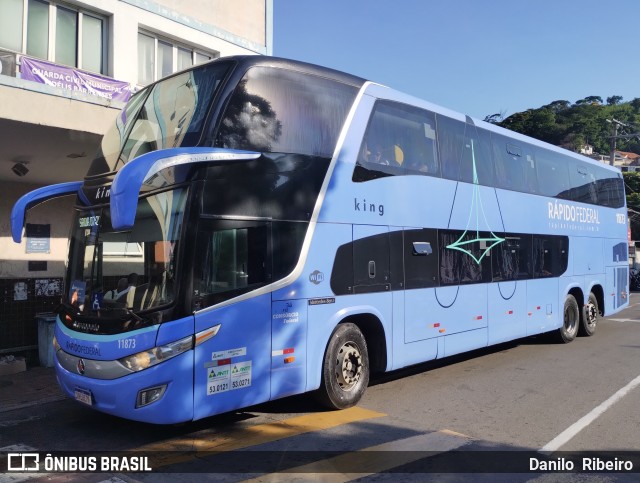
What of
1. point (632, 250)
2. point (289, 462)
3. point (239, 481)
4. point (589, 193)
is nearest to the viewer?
point (239, 481)

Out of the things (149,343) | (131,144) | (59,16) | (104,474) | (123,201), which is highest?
(59,16)

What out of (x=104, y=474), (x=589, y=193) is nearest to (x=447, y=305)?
(x=104, y=474)

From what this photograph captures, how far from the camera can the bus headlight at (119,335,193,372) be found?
5375 millimetres

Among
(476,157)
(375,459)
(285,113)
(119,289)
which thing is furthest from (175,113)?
(476,157)

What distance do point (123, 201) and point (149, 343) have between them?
1436mm

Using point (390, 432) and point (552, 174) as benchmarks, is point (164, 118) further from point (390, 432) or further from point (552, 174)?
point (552, 174)

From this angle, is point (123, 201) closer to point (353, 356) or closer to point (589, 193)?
point (353, 356)

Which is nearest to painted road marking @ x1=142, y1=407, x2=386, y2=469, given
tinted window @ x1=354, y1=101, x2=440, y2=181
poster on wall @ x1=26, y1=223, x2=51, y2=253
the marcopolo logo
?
the marcopolo logo

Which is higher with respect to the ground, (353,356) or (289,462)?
(353,356)

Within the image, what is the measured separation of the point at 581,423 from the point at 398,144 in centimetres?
434

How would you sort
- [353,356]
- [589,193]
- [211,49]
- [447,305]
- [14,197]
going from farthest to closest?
[211,49] → [589,193] → [14,197] → [447,305] → [353,356]

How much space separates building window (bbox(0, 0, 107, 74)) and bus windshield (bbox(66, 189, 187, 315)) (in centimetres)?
823

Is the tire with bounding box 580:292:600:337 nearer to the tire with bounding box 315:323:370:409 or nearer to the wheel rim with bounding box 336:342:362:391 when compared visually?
the tire with bounding box 315:323:370:409

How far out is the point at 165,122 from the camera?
644cm
